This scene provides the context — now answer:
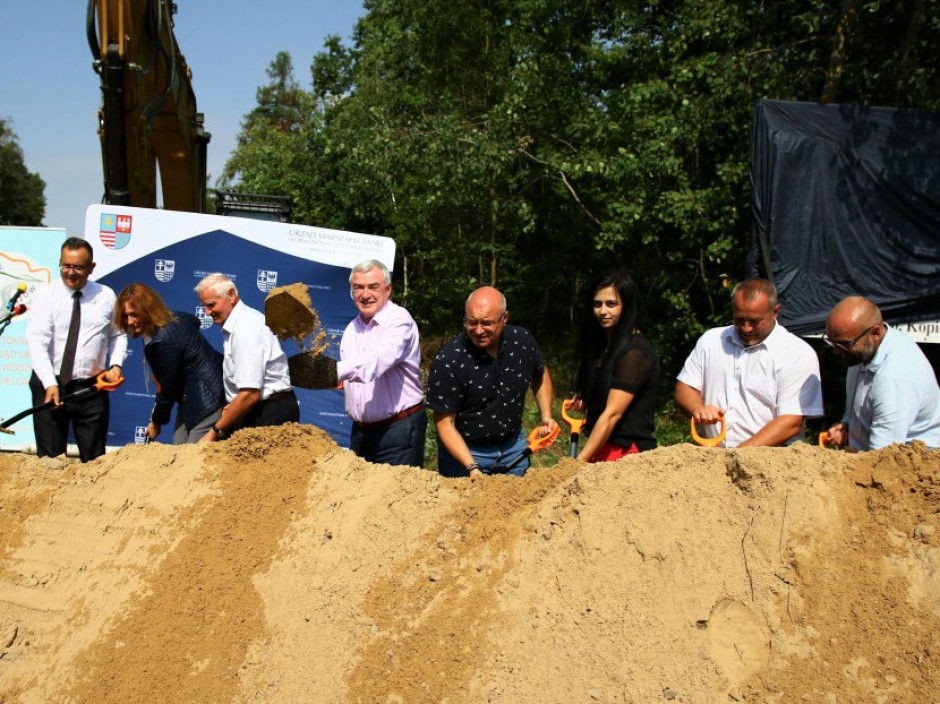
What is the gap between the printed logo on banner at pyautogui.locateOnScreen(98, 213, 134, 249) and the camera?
7.13m

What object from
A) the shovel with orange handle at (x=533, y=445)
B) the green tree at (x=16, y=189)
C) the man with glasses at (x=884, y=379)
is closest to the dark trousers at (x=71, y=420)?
the shovel with orange handle at (x=533, y=445)

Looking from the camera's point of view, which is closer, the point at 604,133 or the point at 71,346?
the point at 71,346

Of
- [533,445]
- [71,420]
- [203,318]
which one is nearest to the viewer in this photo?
[533,445]

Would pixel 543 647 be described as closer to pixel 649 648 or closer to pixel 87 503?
pixel 649 648

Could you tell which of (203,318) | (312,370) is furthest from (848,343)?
(203,318)

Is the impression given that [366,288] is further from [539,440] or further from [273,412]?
[539,440]

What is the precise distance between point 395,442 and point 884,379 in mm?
Result: 2470

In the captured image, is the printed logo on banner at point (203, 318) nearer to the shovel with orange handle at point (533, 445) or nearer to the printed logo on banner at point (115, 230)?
the printed logo on banner at point (115, 230)

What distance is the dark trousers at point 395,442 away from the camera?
4.66 m

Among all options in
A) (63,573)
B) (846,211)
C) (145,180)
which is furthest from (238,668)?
(846,211)

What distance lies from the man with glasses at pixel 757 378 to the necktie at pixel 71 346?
3865 mm

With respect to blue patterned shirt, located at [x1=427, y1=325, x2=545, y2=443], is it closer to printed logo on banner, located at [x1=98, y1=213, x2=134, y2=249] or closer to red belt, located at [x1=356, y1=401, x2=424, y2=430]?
red belt, located at [x1=356, y1=401, x2=424, y2=430]

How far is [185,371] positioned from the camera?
4770 millimetres

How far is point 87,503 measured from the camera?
399cm
